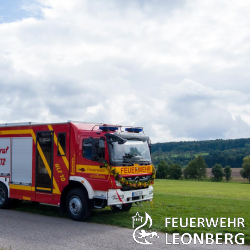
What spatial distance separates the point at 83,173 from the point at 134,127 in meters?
2.51

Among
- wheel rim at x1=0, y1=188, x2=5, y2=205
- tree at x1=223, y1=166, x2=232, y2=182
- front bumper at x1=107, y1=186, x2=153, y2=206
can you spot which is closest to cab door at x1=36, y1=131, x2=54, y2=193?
wheel rim at x1=0, y1=188, x2=5, y2=205

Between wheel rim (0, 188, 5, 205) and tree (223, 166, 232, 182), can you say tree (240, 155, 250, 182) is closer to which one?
tree (223, 166, 232, 182)

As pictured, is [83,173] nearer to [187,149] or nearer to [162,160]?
[162,160]

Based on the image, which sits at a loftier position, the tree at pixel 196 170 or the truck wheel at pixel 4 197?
the truck wheel at pixel 4 197

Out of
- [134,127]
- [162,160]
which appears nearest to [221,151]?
[162,160]

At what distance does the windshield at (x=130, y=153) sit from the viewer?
35.3 feet

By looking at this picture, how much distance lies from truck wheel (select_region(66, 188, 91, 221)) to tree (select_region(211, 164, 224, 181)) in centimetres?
9732

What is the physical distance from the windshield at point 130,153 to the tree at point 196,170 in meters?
100.0

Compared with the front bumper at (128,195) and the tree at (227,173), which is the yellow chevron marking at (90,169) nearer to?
the front bumper at (128,195)

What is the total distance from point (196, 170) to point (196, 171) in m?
0.31

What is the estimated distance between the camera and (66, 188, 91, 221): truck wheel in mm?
10844

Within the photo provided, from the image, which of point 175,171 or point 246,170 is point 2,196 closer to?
point 175,171

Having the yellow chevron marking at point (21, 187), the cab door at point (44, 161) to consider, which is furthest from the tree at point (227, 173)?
the cab door at point (44, 161)

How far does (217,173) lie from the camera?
105 m
